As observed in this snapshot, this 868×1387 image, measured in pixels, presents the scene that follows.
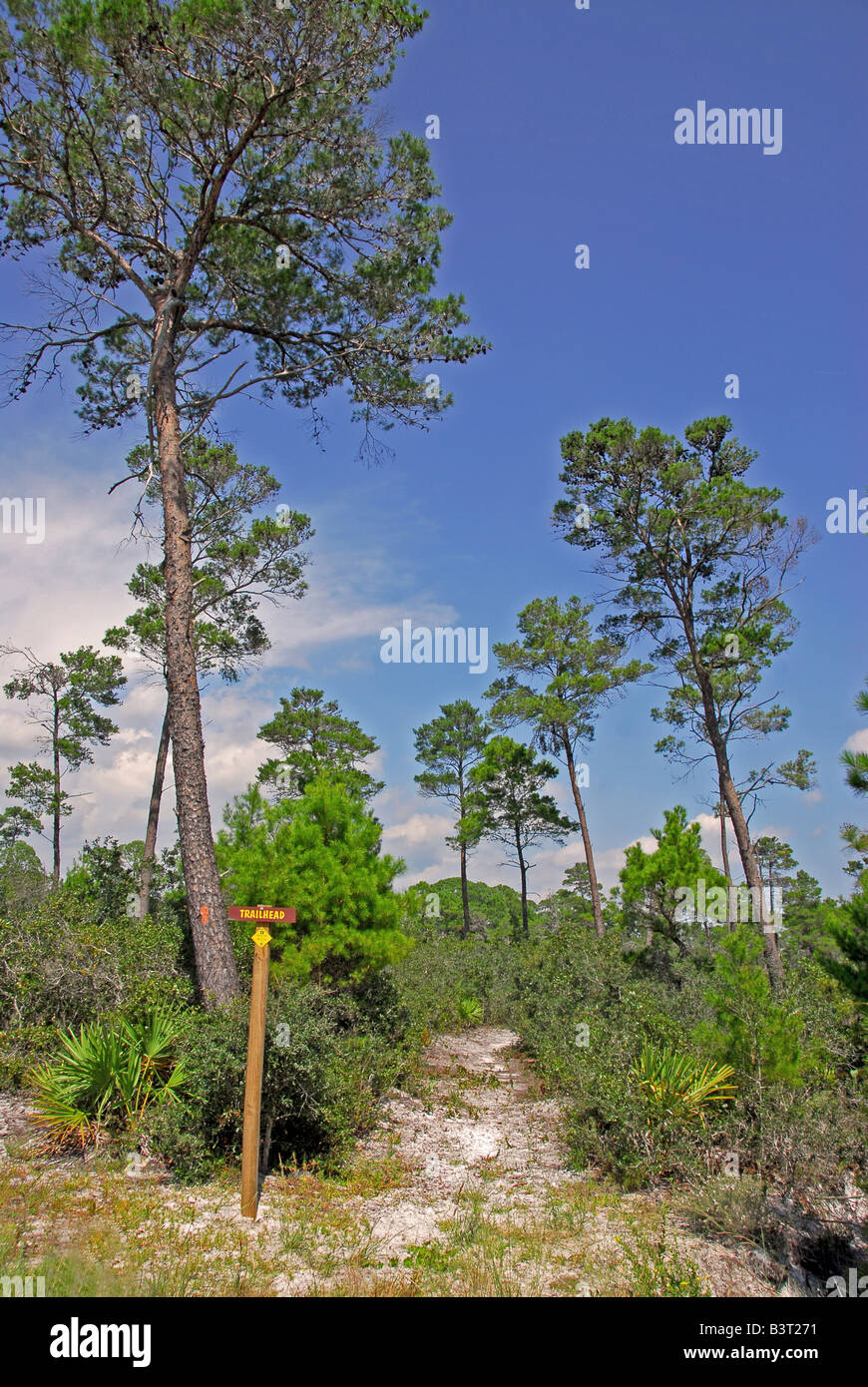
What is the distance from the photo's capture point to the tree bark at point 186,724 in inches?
315

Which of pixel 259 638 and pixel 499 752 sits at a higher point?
pixel 259 638

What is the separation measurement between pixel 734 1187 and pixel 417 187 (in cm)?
1149

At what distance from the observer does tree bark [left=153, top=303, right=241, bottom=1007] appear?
8008mm

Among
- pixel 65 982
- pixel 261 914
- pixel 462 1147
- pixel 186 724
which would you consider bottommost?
pixel 462 1147

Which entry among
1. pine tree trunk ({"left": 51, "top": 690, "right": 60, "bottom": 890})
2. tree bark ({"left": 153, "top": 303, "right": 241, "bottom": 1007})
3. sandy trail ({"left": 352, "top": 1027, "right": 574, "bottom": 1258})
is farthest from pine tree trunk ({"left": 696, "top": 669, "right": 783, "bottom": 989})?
pine tree trunk ({"left": 51, "top": 690, "right": 60, "bottom": 890})

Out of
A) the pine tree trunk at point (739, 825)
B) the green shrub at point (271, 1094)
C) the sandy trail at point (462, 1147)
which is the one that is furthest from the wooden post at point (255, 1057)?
the pine tree trunk at point (739, 825)

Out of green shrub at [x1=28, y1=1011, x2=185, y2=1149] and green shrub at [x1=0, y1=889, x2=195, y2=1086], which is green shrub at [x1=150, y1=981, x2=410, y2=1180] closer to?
green shrub at [x1=28, y1=1011, x2=185, y2=1149]

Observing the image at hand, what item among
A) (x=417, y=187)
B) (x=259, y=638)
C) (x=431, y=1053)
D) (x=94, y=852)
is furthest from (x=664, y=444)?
(x=94, y=852)

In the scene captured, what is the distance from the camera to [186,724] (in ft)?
28.3

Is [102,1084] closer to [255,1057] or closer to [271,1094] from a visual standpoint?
[271,1094]

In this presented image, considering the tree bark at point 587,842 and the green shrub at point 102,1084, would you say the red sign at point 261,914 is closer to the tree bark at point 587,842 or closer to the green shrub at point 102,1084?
the green shrub at point 102,1084

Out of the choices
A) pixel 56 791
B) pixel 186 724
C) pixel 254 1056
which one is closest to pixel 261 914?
pixel 254 1056
